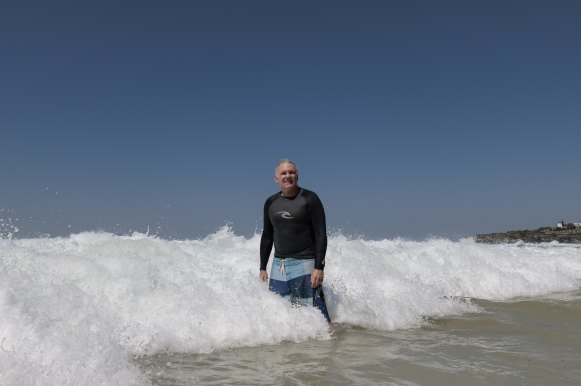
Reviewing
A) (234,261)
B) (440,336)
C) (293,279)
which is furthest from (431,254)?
(293,279)

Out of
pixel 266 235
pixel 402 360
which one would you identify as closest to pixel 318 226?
pixel 266 235

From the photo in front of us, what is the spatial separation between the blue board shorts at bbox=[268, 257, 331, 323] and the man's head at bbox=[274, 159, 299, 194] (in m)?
0.93

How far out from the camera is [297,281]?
5.98 m

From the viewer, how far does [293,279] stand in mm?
5988

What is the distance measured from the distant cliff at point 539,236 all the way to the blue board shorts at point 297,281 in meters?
33.3

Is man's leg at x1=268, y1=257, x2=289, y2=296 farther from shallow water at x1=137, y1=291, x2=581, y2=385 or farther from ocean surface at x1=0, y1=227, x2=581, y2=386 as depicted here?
shallow water at x1=137, y1=291, x2=581, y2=385

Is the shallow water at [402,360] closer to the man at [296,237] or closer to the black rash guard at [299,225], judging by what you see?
the man at [296,237]

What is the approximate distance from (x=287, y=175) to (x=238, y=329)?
6.77 ft

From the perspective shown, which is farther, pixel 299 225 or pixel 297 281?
pixel 297 281

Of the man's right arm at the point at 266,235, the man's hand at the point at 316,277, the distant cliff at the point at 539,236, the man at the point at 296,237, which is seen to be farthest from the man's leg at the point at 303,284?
the distant cliff at the point at 539,236

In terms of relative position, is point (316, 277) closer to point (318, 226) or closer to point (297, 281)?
point (297, 281)

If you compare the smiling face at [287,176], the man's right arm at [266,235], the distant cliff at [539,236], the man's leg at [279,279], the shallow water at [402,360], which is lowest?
the shallow water at [402,360]

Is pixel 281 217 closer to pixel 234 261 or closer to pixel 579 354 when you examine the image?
pixel 579 354

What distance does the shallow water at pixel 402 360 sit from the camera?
449 centimetres
